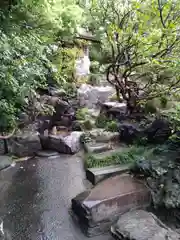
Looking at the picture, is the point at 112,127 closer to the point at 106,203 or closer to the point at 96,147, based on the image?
the point at 96,147

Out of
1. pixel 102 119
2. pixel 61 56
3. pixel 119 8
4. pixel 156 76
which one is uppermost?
pixel 119 8

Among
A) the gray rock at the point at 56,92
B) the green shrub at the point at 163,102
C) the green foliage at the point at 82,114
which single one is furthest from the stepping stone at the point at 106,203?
the gray rock at the point at 56,92

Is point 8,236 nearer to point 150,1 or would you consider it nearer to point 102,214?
point 102,214

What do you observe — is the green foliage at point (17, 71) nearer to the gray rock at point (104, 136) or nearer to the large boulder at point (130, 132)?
the gray rock at point (104, 136)

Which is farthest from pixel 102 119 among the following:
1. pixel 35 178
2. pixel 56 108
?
pixel 35 178

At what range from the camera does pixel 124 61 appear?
261 inches

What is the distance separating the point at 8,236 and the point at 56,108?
4.73 m

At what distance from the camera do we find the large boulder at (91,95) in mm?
8109

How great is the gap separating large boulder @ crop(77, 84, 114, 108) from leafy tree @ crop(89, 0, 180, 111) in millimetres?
1317

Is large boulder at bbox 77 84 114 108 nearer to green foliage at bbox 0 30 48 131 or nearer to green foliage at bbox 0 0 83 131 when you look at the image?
green foliage at bbox 0 0 83 131

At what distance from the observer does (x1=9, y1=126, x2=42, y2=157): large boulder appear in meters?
5.71

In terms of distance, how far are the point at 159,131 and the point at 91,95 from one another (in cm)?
361

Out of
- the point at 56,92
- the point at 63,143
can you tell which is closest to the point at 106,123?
the point at 63,143

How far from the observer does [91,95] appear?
27.2 feet
